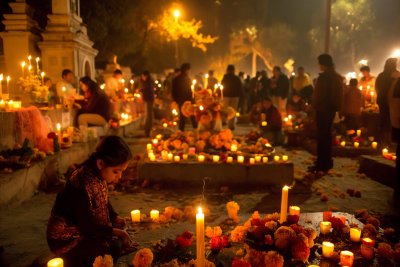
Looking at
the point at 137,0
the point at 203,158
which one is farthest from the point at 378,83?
the point at 137,0

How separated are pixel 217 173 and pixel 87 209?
3153mm

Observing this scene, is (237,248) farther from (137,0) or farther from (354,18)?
(354,18)

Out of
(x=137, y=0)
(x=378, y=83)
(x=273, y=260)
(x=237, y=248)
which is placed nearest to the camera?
(x=273, y=260)

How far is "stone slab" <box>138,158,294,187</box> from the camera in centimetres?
532

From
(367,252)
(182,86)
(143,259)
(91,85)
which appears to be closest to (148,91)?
(182,86)

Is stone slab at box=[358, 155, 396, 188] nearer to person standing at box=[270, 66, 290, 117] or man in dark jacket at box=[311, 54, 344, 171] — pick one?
man in dark jacket at box=[311, 54, 344, 171]

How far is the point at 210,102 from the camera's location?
6730 mm

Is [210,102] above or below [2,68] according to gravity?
below

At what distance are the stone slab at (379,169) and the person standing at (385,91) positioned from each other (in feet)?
6.44

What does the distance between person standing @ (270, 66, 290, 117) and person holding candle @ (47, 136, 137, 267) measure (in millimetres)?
9704

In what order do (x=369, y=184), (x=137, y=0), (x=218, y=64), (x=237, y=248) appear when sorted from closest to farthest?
(x=237, y=248) < (x=369, y=184) < (x=137, y=0) < (x=218, y=64)

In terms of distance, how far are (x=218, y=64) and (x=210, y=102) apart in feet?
126

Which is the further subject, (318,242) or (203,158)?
(203,158)

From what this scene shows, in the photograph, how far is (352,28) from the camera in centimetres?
3812
